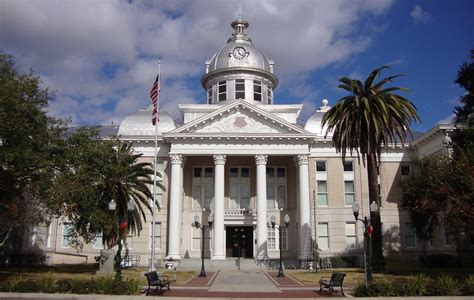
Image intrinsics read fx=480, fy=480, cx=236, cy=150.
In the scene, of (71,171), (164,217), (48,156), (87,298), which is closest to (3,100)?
(48,156)

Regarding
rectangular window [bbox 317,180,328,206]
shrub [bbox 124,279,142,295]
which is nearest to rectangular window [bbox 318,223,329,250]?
rectangular window [bbox 317,180,328,206]

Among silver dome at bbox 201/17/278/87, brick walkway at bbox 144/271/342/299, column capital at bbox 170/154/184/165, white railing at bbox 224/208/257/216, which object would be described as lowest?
brick walkway at bbox 144/271/342/299

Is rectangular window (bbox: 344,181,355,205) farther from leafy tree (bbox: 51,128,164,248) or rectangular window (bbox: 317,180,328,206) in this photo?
leafy tree (bbox: 51,128,164,248)

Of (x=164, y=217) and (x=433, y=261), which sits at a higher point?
(x=164, y=217)

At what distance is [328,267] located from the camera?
43281 mm

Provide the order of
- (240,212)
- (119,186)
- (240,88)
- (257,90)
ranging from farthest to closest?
Result: (257,90) → (240,88) → (240,212) → (119,186)

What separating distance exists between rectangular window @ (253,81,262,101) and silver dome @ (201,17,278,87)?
4.22 ft

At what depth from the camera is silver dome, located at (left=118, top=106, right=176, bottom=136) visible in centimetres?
5016

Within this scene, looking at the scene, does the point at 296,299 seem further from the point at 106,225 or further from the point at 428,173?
the point at 428,173

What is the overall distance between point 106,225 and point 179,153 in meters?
13.5

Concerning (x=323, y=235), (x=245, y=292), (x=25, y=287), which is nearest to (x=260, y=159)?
(x=323, y=235)

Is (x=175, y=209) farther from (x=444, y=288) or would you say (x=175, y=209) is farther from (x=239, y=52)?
(x=444, y=288)

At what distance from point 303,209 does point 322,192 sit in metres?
6.46

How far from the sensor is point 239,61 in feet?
182
